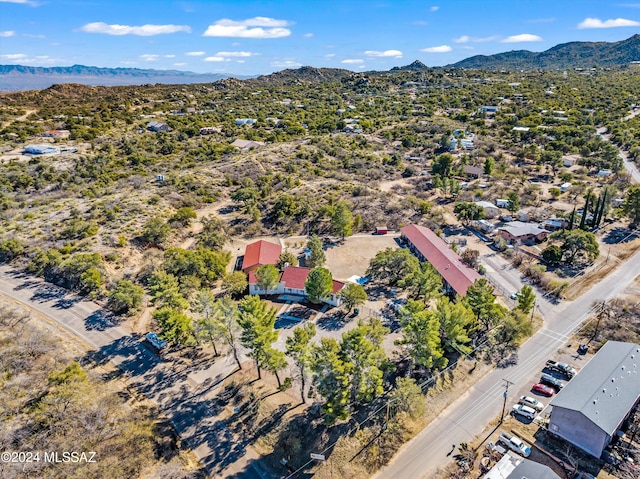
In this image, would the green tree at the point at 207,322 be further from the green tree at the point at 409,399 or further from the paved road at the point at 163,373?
the green tree at the point at 409,399

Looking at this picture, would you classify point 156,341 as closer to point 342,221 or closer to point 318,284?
point 318,284

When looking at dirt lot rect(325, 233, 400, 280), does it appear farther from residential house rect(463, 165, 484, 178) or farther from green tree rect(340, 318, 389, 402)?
residential house rect(463, 165, 484, 178)

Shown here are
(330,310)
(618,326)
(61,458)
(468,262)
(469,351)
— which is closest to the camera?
(61,458)

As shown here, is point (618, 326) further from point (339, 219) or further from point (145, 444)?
point (145, 444)

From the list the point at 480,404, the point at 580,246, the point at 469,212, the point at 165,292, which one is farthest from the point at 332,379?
the point at 469,212

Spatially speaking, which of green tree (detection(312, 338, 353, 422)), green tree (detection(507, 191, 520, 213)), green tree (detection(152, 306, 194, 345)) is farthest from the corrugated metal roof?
green tree (detection(507, 191, 520, 213))

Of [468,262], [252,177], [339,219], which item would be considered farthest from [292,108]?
[468,262]
